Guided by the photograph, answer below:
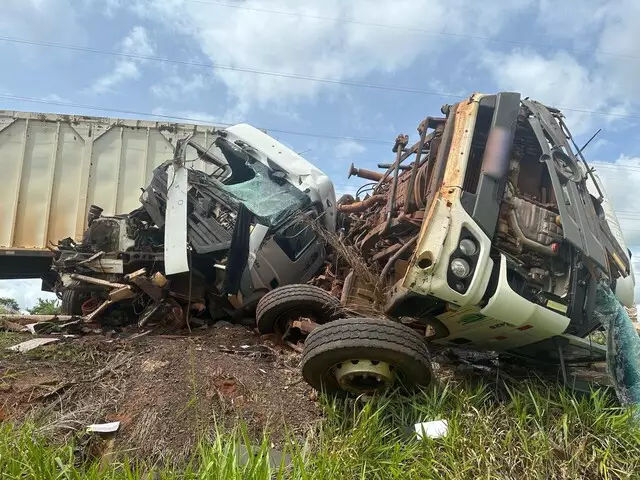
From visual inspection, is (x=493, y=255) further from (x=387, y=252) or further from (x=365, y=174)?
(x=365, y=174)

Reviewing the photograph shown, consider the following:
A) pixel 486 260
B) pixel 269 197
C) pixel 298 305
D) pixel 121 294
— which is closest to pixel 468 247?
pixel 486 260

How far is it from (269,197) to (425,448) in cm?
270

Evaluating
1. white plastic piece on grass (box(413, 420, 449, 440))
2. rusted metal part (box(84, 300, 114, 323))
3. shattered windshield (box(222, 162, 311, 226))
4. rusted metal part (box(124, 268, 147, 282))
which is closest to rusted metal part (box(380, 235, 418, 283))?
white plastic piece on grass (box(413, 420, 449, 440))

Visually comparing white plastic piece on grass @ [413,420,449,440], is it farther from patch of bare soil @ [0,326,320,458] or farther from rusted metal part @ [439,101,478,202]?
rusted metal part @ [439,101,478,202]

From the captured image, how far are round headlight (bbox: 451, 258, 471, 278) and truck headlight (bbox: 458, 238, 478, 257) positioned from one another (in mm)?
54

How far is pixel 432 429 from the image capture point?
2.45m

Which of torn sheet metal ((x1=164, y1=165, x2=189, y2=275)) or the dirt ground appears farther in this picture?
torn sheet metal ((x1=164, y1=165, x2=189, y2=275))

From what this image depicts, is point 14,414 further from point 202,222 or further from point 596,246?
point 596,246

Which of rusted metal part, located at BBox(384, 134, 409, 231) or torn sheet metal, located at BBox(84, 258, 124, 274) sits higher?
rusted metal part, located at BBox(384, 134, 409, 231)

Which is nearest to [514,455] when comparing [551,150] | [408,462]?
[408,462]

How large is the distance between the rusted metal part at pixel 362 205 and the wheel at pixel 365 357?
6.01 ft

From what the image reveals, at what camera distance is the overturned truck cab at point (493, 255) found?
2527mm

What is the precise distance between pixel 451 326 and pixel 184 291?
2851 mm

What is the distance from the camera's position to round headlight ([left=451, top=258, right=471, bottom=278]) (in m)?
2.50
